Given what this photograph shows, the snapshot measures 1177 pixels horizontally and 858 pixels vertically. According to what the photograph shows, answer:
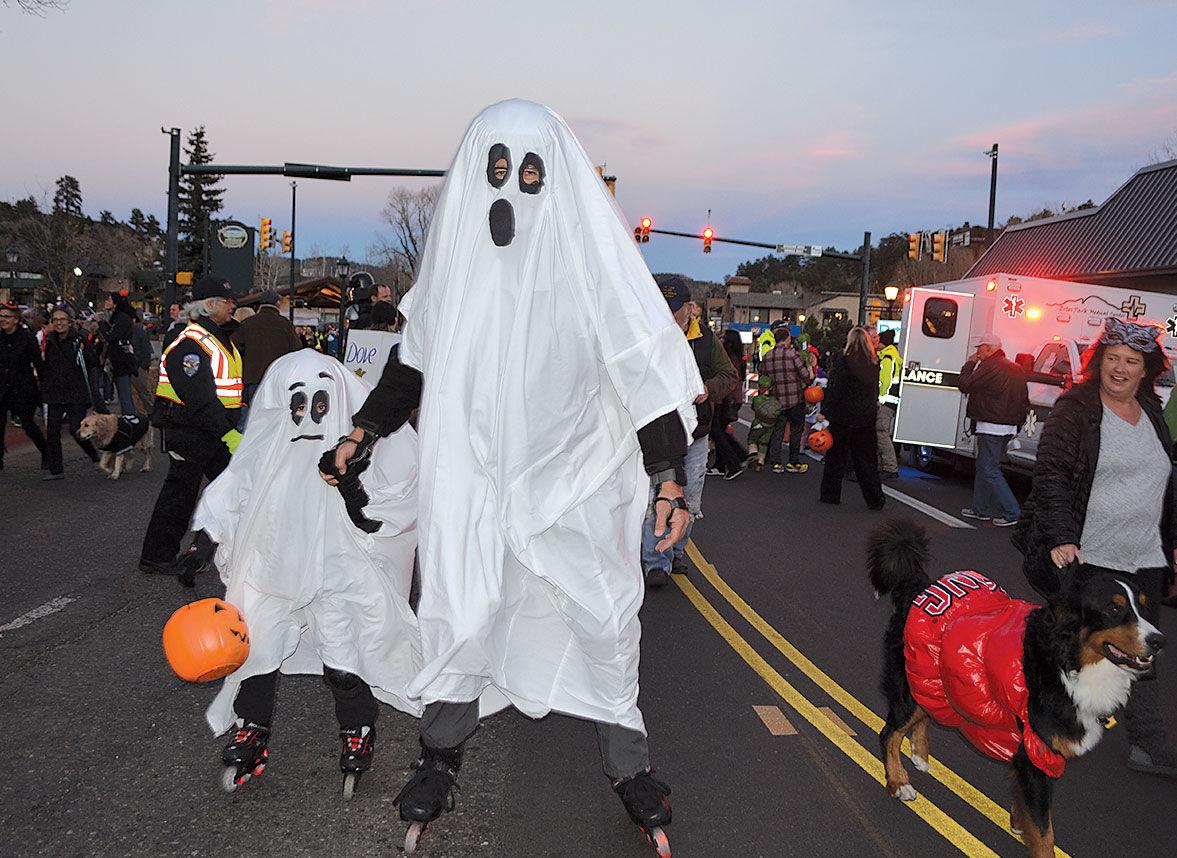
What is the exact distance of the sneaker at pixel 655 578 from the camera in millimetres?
7246

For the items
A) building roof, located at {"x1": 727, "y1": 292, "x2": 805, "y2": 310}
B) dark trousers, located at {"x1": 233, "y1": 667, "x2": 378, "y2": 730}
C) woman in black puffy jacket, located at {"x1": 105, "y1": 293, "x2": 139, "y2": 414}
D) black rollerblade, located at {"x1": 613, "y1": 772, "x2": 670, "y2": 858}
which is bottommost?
black rollerblade, located at {"x1": 613, "y1": 772, "x2": 670, "y2": 858}

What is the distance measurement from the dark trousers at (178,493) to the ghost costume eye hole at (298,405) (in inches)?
145

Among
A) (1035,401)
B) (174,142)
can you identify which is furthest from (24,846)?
(174,142)

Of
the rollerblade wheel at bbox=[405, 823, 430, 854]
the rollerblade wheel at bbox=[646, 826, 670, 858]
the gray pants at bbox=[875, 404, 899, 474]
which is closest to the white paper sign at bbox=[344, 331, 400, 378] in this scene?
the rollerblade wheel at bbox=[405, 823, 430, 854]

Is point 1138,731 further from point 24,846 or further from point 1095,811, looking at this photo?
point 24,846

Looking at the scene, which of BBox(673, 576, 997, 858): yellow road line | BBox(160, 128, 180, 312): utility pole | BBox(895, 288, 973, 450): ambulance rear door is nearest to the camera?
BBox(673, 576, 997, 858): yellow road line

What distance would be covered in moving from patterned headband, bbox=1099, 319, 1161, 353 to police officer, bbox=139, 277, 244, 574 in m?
5.37

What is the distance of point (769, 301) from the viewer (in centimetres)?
10512

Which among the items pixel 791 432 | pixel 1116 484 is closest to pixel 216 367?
pixel 1116 484

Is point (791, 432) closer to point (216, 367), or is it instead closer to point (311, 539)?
point (216, 367)

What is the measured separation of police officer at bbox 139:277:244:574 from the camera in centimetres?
666

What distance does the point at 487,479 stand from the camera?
3191mm

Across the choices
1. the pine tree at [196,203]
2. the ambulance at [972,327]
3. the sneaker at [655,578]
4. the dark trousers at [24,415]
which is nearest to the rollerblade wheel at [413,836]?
the sneaker at [655,578]

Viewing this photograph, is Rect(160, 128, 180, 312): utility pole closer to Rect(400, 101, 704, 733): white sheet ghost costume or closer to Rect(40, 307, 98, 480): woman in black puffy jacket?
Rect(40, 307, 98, 480): woman in black puffy jacket
